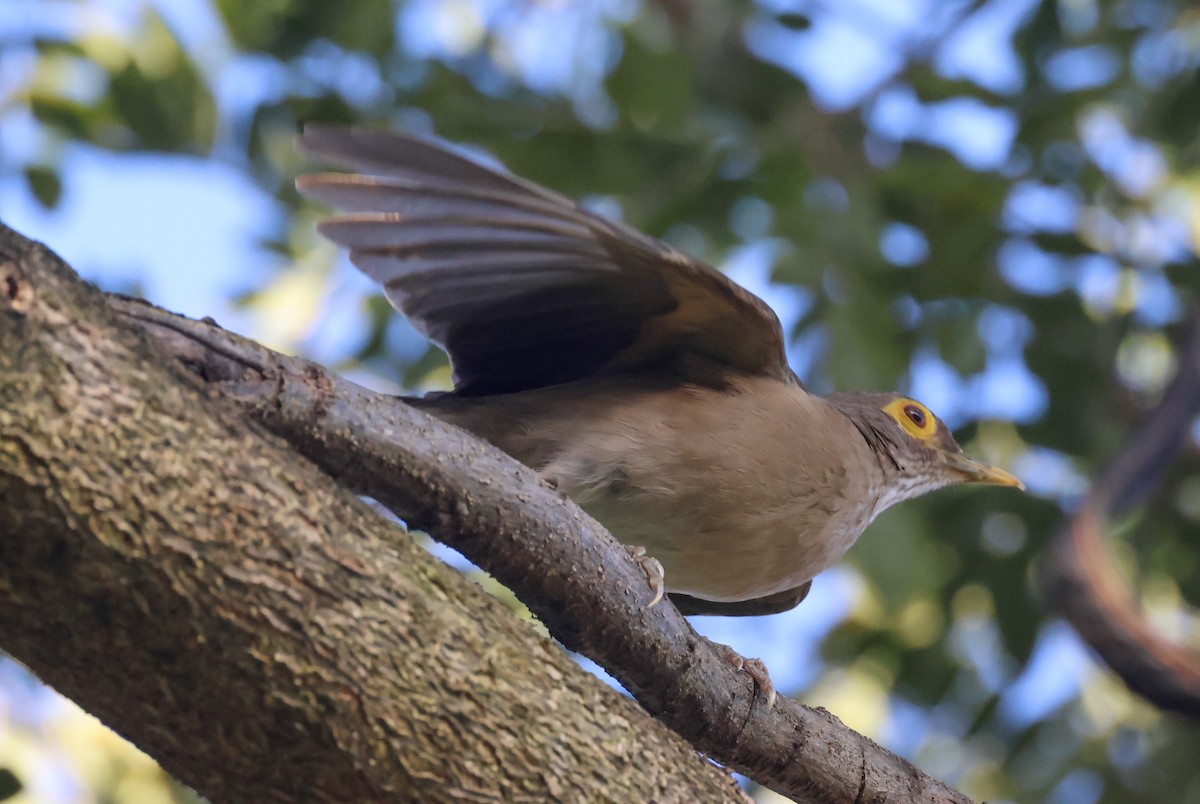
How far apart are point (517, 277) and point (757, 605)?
1.76 meters

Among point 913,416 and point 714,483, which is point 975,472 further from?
point 714,483

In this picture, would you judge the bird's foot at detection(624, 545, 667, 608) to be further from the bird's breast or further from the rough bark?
the bird's breast

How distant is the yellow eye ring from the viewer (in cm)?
531

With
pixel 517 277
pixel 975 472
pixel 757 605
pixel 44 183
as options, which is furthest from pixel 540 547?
pixel 44 183

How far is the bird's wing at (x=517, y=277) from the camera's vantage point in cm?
324

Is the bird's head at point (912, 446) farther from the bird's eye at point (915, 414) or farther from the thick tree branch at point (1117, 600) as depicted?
the thick tree branch at point (1117, 600)

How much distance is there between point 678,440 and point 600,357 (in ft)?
1.45

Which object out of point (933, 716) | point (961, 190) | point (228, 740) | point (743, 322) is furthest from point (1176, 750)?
point (228, 740)

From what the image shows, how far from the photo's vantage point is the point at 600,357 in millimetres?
4340

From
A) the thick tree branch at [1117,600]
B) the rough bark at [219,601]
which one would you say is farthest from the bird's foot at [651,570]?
the thick tree branch at [1117,600]

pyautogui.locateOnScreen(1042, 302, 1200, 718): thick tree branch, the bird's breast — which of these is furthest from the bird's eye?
pyautogui.locateOnScreen(1042, 302, 1200, 718): thick tree branch

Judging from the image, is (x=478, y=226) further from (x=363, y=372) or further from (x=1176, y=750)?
(x=1176, y=750)

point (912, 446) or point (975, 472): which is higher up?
point (975, 472)

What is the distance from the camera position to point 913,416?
534cm
